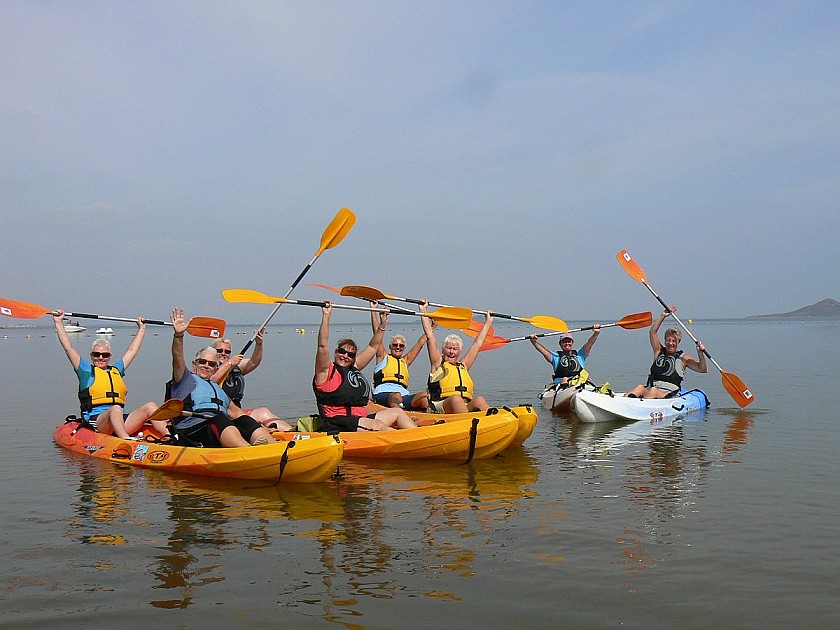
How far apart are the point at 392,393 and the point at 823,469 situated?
578cm

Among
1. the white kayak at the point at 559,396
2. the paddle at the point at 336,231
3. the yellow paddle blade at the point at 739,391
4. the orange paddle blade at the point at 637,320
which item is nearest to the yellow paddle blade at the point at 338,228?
the paddle at the point at 336,231

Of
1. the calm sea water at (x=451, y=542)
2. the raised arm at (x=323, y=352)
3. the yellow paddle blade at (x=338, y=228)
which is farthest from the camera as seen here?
the yellow paddle blade at (x=338, y=228)

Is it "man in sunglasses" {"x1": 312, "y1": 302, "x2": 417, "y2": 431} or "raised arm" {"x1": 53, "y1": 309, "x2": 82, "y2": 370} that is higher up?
"raised arm" {"x1": 53, "y1": 309, "x2": 82, "y2": 370}

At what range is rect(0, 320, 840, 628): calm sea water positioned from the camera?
14.6 feet

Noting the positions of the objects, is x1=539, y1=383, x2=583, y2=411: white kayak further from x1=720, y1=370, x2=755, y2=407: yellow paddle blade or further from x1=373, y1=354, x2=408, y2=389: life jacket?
x1=373, y1=354, x2=408, y2=389: life jacket

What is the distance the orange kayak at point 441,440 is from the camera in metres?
8.75

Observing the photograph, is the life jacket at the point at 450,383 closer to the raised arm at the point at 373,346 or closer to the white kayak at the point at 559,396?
the raised arm at the point at 373,346

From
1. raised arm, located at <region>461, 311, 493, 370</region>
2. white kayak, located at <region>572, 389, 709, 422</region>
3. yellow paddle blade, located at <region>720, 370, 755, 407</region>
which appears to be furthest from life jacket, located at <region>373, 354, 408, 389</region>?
yellow paddle blade, located at <region>720, 370, 755, 407</region>

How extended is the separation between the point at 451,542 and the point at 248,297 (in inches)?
220

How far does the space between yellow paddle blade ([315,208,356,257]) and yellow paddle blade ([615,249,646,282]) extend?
21.8 ft

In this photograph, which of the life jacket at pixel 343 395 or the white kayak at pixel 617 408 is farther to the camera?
the white kayak at pixel 617 408

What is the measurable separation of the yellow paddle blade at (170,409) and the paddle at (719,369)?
8.44 meters

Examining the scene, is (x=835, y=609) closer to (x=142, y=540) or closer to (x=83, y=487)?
(x=142, y=540)

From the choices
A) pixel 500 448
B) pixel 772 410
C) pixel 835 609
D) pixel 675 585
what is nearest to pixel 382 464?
→ pixel 500 448
